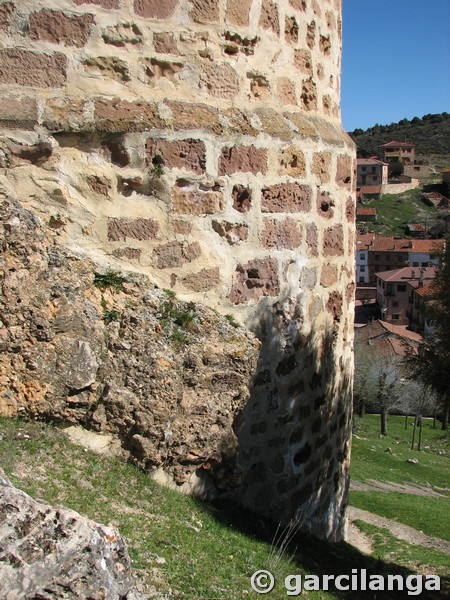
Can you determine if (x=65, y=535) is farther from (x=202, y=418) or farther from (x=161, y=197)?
(x=161, y=197)

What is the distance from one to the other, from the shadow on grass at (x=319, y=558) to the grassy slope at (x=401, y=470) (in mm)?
3570

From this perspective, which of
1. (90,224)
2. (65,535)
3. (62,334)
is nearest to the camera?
(65,535)

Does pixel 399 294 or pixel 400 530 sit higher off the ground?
pixel 399 294

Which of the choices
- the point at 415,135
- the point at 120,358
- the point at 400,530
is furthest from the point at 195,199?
the point at 415,135

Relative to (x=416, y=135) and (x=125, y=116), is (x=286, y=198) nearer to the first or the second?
(x=125, y=116)

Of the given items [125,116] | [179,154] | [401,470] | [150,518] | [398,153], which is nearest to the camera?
[150,518]

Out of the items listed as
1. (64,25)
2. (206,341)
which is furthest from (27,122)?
(206,341)

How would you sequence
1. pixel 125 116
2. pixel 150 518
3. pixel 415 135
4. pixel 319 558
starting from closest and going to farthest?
pixel 150 518 < pixel 125 116 < pixel 319 558 < pixel 415 135

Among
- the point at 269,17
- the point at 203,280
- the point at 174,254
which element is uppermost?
the point at 269,17

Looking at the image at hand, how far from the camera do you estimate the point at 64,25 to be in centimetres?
337

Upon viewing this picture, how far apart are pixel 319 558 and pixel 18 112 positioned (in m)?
3.49

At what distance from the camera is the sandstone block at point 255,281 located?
3.88 meters

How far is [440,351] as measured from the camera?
28.9 feet

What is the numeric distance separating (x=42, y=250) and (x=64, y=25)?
1.22m
